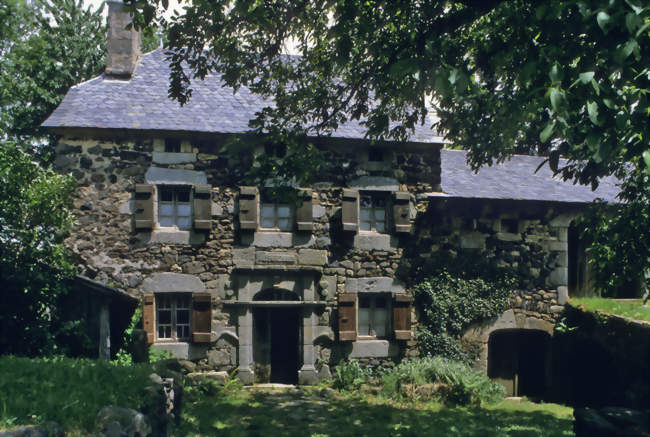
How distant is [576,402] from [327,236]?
650 centimetres

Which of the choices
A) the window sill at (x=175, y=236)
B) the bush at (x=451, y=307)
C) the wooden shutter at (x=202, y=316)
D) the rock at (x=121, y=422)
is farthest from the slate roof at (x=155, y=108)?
the rock at (x=121, y=422)

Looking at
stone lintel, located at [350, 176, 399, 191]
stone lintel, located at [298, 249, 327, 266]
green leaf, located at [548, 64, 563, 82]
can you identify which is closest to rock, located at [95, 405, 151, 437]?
green leaf, located at [548, 64, 563, 82]

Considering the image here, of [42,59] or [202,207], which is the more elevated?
[42,59]

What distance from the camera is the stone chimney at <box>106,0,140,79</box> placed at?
1218cm

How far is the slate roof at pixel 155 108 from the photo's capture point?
36.4 feet

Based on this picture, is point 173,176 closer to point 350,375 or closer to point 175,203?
point 175,203

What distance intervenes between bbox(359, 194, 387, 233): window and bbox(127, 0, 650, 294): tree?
8.32ft

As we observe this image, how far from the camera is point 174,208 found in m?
11.4

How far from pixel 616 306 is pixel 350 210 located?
6161 mm

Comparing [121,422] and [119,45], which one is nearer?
[121,422]

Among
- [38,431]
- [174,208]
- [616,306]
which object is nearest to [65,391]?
[38,431]

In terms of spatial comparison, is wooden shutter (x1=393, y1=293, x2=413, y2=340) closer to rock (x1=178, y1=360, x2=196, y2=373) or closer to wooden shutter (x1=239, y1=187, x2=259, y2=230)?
wooden shutter (x1=239, y1=187, x2=259, y2=230)

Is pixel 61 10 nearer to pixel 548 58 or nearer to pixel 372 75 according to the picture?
pixel 372 75

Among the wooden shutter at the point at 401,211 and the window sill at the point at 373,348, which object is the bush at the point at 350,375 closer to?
the window sill at the point at 373,348
